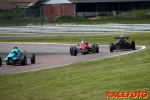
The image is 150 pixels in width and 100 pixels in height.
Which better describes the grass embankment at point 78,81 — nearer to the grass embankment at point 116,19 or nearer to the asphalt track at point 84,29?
the asphalt track at point 84,29

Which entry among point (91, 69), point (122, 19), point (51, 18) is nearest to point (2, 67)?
point (91, 69)

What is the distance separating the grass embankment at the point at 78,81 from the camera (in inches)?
518

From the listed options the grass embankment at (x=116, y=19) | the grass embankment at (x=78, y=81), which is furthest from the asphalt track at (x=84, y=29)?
the grass embankment at (x=78, y=81)

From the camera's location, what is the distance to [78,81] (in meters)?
15.1

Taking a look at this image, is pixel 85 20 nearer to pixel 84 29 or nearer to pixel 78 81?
pixel 84 29

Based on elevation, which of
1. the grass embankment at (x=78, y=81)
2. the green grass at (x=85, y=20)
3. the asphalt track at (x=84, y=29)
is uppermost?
the green grass at (x=85, y=20)

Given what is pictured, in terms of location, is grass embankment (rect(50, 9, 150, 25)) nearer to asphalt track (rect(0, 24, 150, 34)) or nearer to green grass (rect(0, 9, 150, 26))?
green grass (rect(0, 9, 150, 26))

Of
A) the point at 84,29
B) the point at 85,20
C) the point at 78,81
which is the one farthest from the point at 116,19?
the point at 78,81

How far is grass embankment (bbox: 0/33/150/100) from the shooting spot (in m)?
13.2

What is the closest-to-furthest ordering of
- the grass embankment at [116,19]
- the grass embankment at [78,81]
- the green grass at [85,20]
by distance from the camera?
the grass embankment at [78,81] < the green grass at [85,20] < the grass embankment at [116,19]

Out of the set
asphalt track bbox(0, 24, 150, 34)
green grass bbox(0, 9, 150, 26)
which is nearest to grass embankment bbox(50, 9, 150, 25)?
green grass bbox(0, 9, 150, 26)

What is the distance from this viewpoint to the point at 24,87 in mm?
15258

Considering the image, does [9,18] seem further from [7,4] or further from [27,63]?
[27,63]

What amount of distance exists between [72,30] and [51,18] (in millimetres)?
22582
